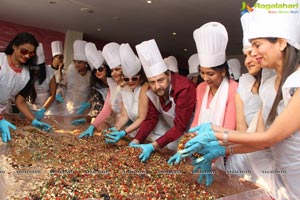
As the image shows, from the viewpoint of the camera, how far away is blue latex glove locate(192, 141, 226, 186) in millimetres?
1229

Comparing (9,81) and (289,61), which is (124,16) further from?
(289,61)

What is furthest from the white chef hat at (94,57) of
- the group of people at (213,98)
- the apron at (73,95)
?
the apron at (73,95)

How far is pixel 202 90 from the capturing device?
182 cm

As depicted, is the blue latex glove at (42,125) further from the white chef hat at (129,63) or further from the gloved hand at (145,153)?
the gloved hand at (145,153)

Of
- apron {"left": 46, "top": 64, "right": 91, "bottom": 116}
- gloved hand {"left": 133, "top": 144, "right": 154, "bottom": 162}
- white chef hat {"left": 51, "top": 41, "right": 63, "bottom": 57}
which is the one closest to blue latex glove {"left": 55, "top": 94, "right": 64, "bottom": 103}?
apron {"left": 46, "top": 64, "right": 91, "bottom": 116}

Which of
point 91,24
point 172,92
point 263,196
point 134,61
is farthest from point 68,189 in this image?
point 91,24

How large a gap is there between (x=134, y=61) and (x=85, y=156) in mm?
807

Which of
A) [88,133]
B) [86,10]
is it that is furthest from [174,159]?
[86,10]

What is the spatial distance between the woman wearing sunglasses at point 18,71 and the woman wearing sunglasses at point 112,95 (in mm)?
390

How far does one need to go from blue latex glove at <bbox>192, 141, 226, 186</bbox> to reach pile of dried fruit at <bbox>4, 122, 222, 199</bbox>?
6 centimetres

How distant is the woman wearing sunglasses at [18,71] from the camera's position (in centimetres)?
223

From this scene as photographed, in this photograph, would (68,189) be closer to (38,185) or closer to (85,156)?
(38,185)

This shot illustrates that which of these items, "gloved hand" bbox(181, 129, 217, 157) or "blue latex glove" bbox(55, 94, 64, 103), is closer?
"gloved hand" bbox(181, 129, 217, 157)

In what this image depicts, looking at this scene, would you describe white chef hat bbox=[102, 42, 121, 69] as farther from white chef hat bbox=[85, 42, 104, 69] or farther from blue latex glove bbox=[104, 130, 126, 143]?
blue latex glove bbox=[104, 130, 126, 143]
